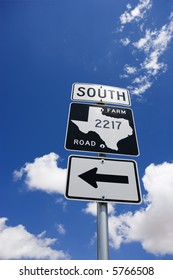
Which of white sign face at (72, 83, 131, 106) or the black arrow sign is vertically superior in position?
white sign face at (72, 83, 131, 106)

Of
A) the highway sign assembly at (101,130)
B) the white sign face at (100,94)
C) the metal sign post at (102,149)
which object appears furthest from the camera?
the white sign face at (100,94)

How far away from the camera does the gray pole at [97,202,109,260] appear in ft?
5.34

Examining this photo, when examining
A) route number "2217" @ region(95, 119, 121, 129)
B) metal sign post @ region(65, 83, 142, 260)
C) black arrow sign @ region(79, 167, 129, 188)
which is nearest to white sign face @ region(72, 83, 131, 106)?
metal sign post @ region(65, 83, 142, 260)

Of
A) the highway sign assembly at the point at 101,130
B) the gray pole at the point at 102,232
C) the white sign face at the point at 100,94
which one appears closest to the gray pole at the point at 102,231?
the gray pole at the point at 102,232

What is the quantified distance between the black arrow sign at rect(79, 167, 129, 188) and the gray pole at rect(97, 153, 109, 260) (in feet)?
0.59

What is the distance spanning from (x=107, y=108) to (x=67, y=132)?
0.57 metres

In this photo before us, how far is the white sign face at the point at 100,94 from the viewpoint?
2.70 m

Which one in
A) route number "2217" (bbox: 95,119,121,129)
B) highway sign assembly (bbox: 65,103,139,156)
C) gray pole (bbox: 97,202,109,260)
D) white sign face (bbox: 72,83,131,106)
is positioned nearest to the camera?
gray pole (bbox: 97,202,109,260)

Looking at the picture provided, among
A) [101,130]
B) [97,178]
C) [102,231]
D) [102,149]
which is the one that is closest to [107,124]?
[101,130]

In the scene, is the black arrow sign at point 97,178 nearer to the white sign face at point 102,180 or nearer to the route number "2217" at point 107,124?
the white sign face at point 102,180

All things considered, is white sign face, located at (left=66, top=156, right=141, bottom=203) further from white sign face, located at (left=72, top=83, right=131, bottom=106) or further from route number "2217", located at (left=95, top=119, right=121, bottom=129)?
white sign face, located at (left=72, top=83, right=131, bottom=106)

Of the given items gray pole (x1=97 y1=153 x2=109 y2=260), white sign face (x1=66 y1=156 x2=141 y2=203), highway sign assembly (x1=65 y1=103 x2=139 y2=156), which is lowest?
gray pole (x1=97 y1=153 x2=109 y2=260)

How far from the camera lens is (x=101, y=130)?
7.68 ft
